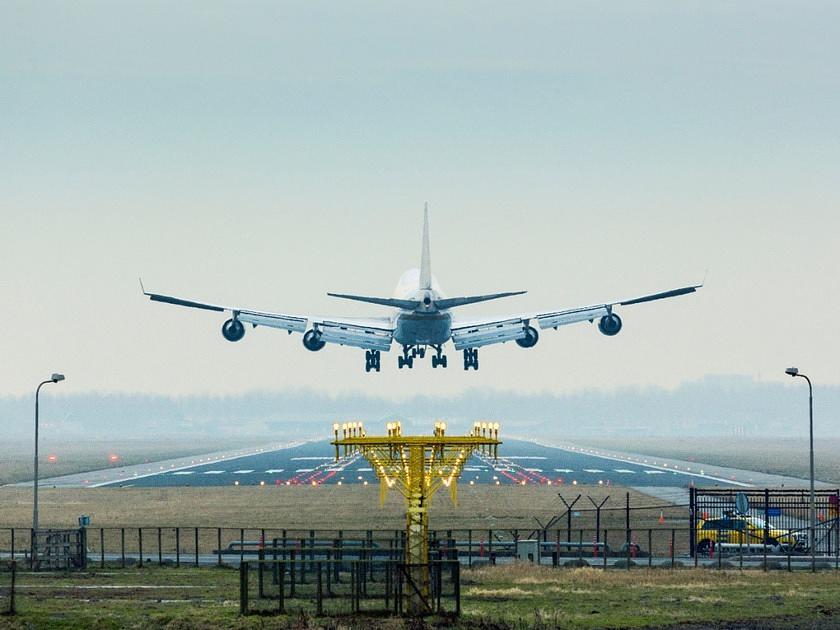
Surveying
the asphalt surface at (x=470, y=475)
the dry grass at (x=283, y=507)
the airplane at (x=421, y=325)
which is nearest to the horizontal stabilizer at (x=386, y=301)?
the airplane at (x=421, y=325)

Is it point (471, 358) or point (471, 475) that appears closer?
point (471, 358)

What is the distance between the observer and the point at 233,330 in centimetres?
8831

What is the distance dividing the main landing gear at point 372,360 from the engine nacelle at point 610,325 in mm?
16954

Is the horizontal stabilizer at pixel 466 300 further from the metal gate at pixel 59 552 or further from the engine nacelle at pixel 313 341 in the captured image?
the metal gate at pixel 59 552

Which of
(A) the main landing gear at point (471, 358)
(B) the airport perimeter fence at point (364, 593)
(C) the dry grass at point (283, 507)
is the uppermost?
(A) the main landing gear at point (471, 358)

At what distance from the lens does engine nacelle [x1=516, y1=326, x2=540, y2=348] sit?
91.9 m

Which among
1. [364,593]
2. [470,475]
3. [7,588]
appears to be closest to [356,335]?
[7,588]

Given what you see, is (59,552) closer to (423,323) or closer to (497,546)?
(497,546)

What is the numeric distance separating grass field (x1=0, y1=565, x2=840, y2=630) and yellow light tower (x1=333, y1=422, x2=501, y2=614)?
6.59ft

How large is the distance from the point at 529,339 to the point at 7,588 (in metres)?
48.5

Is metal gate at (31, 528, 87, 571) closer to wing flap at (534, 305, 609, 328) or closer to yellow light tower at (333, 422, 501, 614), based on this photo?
yellow light tower at (333, 422, 501, 614)

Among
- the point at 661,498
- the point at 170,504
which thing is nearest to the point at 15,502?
the point at 170,504

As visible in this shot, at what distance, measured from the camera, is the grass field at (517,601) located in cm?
4178

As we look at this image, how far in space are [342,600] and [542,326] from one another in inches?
2144
